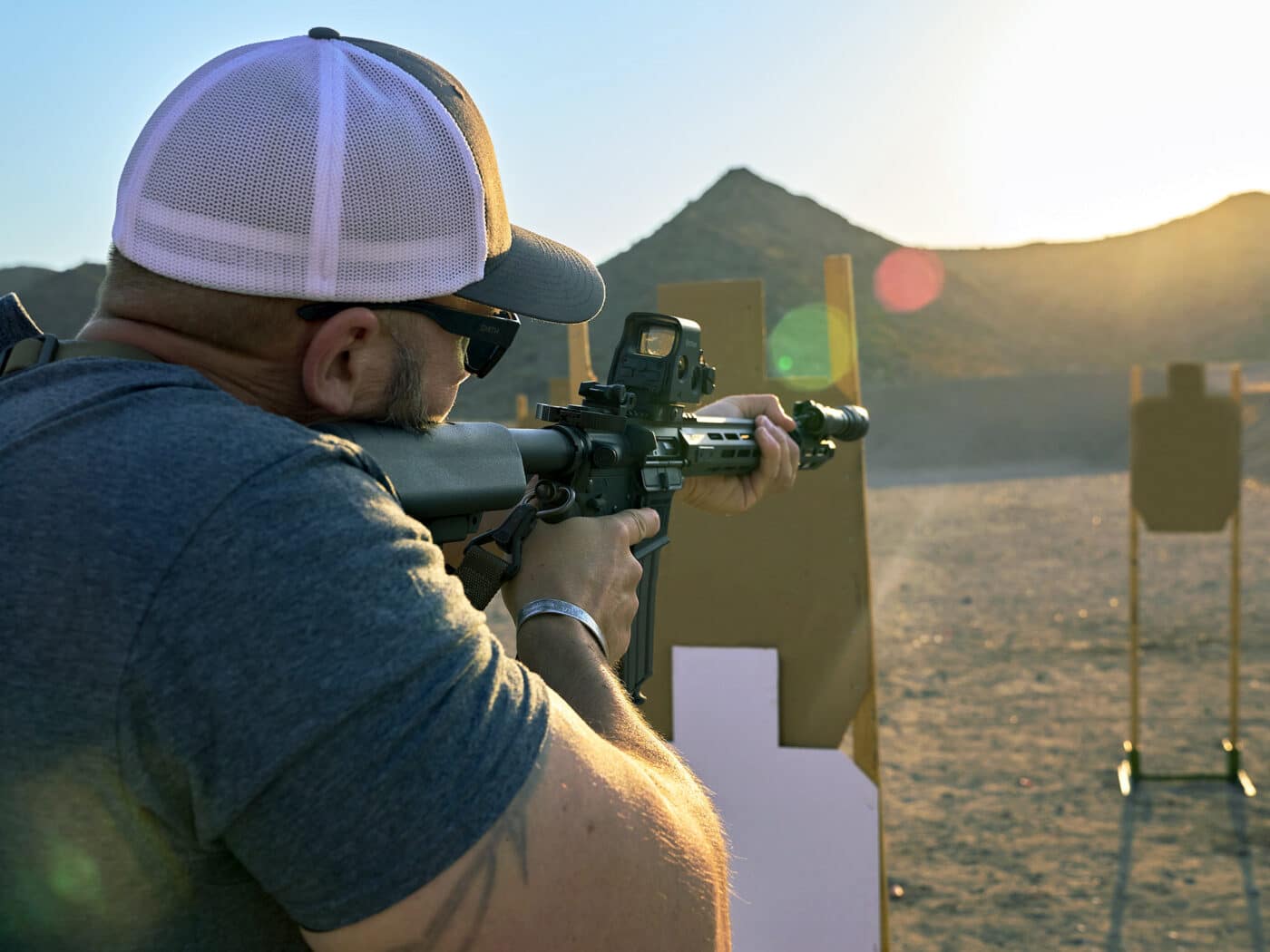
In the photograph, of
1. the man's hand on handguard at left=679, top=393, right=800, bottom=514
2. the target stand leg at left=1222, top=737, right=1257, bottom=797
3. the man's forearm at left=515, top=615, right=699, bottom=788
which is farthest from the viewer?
the target stand leg at left=1222, top=737, right=1257, bottom=797

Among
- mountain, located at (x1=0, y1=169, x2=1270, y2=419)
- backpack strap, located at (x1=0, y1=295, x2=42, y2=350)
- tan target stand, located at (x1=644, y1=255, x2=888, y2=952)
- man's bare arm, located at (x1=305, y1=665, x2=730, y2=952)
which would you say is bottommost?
tan target stand, located at (x1=644, y1=255, x2=888, y2=952)

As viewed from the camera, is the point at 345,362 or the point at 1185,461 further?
the point at 1185,461

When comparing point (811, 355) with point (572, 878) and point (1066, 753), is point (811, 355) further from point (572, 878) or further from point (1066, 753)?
point (1066, 753)

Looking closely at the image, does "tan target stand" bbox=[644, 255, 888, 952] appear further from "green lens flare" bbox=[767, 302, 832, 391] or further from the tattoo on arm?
the tattoo on arm

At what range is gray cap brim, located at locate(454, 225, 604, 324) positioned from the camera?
1365 mm

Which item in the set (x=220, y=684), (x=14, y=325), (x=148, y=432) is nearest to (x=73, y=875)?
(x=220, y=684)

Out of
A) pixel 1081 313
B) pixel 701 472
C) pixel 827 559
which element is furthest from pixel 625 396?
pixel 1081 313

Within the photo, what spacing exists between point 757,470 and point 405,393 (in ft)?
6.02

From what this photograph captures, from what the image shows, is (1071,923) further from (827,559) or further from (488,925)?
(488,925)

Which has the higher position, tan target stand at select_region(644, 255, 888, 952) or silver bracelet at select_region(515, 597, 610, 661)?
silver bracelet at select_region(515, 597, 610, 661)

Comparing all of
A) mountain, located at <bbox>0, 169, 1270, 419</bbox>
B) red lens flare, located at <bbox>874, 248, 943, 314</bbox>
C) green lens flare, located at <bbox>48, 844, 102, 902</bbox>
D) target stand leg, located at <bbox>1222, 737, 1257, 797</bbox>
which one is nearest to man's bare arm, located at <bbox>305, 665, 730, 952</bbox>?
green lens flare, located at <bbox>48, 844, 102, 902</bbox>

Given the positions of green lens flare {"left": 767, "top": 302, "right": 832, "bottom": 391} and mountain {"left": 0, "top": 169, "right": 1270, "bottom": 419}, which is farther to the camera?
mountain {"left": 0, "top": 169, "right": 1270, "bottom": 419}

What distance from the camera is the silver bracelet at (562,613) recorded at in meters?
1.38

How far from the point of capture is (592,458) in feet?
6.68
